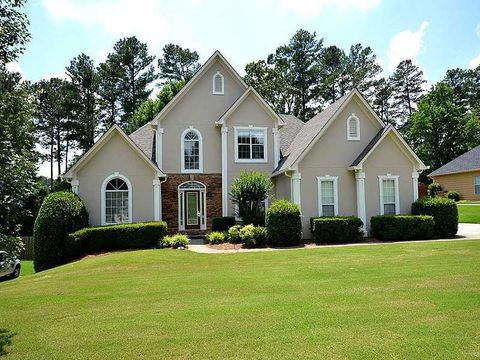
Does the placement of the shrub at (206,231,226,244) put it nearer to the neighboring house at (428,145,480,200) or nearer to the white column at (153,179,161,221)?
the white column at (153,179,161,221)

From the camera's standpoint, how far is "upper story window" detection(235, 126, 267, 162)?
22.0 metres

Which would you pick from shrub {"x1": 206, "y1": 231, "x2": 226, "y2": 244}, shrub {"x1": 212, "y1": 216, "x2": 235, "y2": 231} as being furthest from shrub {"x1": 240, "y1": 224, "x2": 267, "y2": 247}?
shrub {"x1": 212, "y1": 216, "x2": 235, "y2": 231}

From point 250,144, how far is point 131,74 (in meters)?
32.1

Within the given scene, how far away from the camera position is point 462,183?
3841cm

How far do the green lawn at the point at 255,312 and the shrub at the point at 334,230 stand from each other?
5.97 m

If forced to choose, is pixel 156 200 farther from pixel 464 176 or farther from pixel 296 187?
pixel 464 176

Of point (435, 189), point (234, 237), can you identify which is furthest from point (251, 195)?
point (435, 189)

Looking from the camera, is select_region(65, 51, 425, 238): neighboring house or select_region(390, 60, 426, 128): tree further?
select_region(390, 60, 426, 128): tree

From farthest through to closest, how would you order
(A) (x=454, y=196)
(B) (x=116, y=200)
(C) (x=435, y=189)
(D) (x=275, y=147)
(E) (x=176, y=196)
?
1. (C) (x=435, y=189)
2. (A) (x=454, y=196)
3. (D) (x=275, y=147)
4. (E) (x=176, y=196)
5. (B) (x=116, y=200)

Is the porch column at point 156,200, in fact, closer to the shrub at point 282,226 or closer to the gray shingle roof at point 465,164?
the shrub at point 282,226

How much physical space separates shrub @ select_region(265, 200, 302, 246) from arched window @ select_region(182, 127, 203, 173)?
630 cm

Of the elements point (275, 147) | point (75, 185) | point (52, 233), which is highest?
point (275, 147)

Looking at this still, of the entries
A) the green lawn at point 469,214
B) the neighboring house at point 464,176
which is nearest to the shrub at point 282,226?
the green lawn at point 469,214

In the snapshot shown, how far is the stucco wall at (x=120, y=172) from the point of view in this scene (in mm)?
19422
